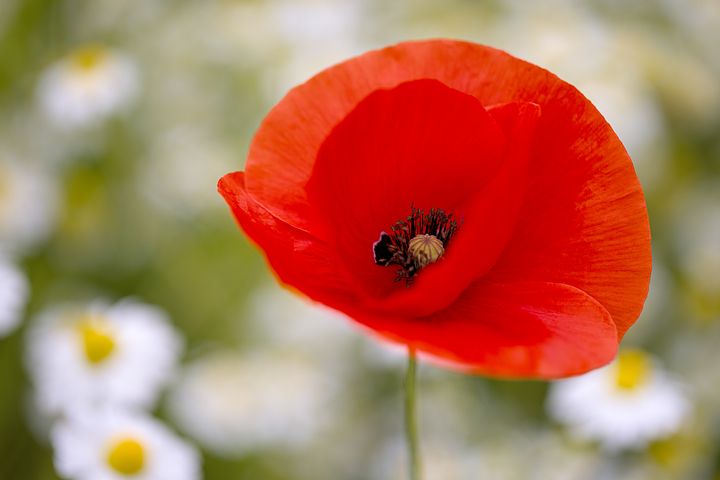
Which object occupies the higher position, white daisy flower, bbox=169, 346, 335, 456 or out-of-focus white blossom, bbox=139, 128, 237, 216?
out-of-focus white blossom, bbox=139, 128, 237, 216

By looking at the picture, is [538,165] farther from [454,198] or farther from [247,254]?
[247,254]

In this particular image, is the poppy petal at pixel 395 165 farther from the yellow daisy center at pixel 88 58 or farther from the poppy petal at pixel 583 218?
the yellow daisy center at pixel 88 58

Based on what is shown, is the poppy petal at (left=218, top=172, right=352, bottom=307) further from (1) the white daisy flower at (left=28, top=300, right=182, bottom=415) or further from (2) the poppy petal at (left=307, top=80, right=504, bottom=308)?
(1) the white daisy flower at (left=28, top=300, right=182, bottom=415)

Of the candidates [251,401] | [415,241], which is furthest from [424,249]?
[251,401]

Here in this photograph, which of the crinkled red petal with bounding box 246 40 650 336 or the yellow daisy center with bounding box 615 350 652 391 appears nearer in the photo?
the crinkled red petal with bounding box 246 40 650 336

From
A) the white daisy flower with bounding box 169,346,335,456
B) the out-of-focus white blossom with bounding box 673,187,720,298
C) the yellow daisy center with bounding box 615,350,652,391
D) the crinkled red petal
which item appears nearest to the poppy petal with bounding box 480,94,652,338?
the crinkled red petal

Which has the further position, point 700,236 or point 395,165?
point 700,236
